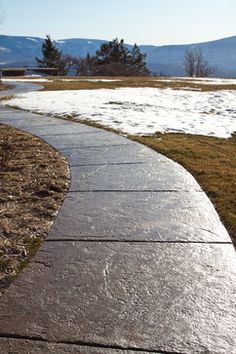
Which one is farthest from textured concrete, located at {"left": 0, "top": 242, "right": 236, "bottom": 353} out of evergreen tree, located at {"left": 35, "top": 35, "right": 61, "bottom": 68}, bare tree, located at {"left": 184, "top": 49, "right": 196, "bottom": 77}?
bare tree, located at {"left": 184, "top": 49, "right": 196, "bottom": 77}

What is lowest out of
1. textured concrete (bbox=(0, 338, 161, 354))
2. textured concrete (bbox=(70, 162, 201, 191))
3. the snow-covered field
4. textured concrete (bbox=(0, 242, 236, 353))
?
→ textured concrete (bbox=(0, 338, 161, 354))

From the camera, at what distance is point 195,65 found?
247 feet

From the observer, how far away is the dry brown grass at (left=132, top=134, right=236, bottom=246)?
3474 mm

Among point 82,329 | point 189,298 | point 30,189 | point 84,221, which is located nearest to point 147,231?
point 84,221

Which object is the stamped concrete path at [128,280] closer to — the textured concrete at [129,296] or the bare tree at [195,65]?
the textured concrete at [129,296]

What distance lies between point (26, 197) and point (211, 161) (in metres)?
2.45

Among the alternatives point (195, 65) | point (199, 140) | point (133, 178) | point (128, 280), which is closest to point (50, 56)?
point (195, 65)

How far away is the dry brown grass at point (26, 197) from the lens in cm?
260

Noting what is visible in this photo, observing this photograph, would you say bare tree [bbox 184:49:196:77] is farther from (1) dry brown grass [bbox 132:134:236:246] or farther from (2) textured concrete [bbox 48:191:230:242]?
(2) textured concrete [bbox 48:191:230:242]

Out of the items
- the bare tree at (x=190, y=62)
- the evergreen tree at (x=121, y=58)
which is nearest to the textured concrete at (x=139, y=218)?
the evergreen tree at (x=121, y=58)

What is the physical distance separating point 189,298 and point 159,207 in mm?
1313

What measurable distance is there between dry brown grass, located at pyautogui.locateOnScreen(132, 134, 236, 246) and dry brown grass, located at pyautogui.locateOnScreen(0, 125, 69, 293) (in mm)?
1362

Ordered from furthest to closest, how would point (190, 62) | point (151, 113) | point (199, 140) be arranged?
point (190, 62)
point (151, 113)
point (199, 140)

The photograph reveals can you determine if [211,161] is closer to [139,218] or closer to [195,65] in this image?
[139,218]
